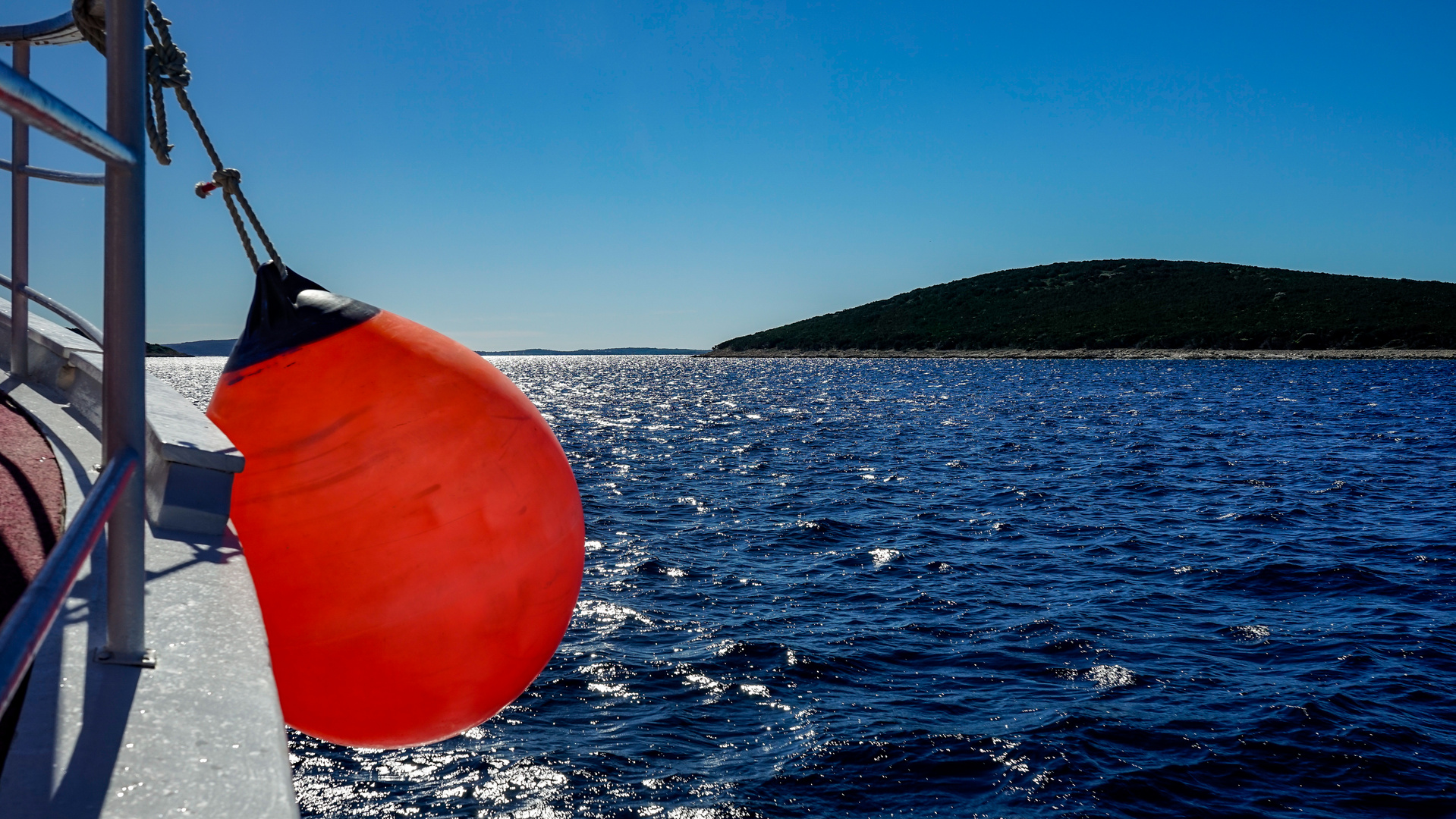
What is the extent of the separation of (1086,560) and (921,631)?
389cm

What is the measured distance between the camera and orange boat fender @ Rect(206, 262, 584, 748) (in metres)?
2.60

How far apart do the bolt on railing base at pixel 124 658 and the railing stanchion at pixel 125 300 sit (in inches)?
2.6

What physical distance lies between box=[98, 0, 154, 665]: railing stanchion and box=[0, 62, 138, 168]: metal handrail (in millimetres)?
106

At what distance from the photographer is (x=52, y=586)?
1170 millimetres

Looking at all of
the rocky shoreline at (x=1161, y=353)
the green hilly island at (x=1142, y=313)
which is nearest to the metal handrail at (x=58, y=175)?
the rocky shoreline at (x=1161, y=353)

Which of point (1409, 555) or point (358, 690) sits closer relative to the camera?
point (358, 690)

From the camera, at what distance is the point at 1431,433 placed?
26953 millimetres

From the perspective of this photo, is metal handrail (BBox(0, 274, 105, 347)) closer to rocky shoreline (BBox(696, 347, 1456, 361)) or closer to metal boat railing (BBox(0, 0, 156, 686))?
metal boat railing (BBox(0, 0, 156, 686))

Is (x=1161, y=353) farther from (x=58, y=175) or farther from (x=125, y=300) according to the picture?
(x=125, y=300)

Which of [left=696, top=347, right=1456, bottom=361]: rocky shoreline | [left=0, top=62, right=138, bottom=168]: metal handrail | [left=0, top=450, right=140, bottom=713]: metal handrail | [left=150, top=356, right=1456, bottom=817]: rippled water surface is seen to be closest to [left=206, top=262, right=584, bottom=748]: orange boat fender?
[left=0, top=450, right=140, bottom=713]: metal handrail

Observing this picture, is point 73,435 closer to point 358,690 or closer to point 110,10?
point 358,690

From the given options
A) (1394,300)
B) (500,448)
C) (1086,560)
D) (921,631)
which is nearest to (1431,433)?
(1086,560)

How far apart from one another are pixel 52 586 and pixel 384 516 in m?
1.44

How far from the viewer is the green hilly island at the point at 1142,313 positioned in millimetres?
88812
